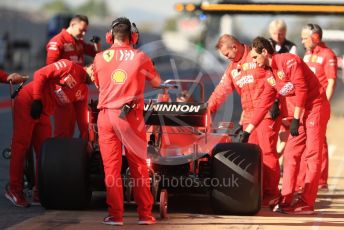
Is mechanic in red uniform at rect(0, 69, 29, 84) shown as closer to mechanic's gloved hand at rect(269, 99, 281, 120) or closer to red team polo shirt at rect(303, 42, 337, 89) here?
mechanic's gloved hand at rect(269, 99, 281, 120)

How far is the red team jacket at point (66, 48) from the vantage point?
12.9 meters

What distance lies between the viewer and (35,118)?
10.6 meters

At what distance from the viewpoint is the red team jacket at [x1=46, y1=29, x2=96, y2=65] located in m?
12.9

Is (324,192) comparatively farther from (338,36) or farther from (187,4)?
(338,36)

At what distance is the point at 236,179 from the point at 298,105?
0.95m

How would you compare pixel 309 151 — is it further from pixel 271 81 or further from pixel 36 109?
pixel 36 109

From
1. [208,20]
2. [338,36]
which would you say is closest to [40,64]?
[338,36]

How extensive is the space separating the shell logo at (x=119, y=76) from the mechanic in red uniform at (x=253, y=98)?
1.99m

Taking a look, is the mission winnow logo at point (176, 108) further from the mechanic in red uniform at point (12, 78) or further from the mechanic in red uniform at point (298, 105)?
the mechanic in red uniform at point (12, 78)

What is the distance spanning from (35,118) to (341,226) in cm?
313

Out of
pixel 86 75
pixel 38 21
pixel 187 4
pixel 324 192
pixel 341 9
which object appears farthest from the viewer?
pixel 38 21

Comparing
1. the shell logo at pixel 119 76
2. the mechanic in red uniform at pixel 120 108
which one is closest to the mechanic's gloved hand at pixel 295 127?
the mechanic in red uniform at pixel 120 108

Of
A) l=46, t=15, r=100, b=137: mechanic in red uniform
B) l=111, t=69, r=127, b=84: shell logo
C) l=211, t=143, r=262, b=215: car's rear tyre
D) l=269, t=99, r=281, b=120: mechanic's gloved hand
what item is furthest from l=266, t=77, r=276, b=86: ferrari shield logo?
l=46, t=15, r=100, b=137: mechanic in red uniform

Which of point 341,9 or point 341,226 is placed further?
point 341,9
